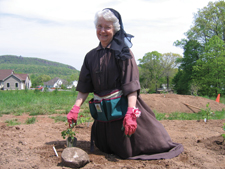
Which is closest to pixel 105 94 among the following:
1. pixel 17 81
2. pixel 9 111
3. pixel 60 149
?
pixel 60 149

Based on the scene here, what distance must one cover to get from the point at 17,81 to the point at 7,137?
57886 mm

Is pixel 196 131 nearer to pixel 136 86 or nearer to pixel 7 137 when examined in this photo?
pixel 136 86

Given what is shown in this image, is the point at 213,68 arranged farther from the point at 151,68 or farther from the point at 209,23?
the point at 151,68

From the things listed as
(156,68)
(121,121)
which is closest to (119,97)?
(121,121)

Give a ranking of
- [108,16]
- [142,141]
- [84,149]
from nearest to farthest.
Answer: [108,16], [142,141], [84,149]

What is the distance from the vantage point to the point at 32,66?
487ft

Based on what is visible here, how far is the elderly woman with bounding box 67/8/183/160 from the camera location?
8.59ft

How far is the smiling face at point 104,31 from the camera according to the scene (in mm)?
2631

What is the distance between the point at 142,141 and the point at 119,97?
1.90 feet

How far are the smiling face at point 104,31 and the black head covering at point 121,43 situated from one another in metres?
0.07

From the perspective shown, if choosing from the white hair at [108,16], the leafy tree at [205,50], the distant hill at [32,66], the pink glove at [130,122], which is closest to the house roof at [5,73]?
the leafy tree at [205,50]

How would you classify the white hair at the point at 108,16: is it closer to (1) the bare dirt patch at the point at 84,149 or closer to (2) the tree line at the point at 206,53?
(1) the bare dirt patch at the point at 84,149

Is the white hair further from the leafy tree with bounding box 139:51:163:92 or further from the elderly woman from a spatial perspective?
the leafy tree with bounding box 139:51:163:92

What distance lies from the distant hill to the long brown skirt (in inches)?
5186
